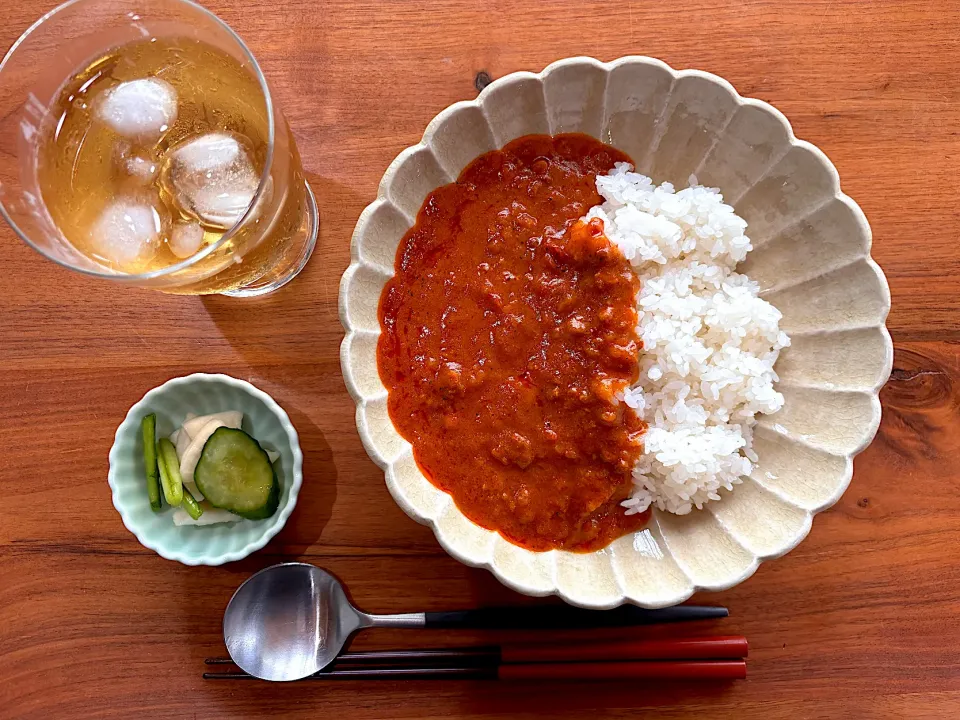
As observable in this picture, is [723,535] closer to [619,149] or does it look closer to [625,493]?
[625,493]

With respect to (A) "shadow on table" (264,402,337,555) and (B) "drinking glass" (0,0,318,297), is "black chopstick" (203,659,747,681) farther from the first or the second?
(B) "drinking glass" (0,0,318,297)

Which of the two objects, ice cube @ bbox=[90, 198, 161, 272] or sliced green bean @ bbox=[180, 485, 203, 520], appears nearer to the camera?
ice cube @ bbox=[90, 198, 161, 272]

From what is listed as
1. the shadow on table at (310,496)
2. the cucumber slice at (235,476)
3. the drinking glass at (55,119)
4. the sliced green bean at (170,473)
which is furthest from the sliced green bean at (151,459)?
the drinking glass at (55,119)

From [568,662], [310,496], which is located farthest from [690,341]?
[310,496]

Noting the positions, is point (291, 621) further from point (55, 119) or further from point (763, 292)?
point (763, 292)

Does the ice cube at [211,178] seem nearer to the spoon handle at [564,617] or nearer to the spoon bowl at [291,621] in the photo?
→ the spoon bowl at [291,621]

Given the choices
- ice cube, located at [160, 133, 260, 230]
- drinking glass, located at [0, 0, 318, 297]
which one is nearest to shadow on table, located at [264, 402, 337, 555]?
drinking glass, located at [0, 0, 318, 297]
